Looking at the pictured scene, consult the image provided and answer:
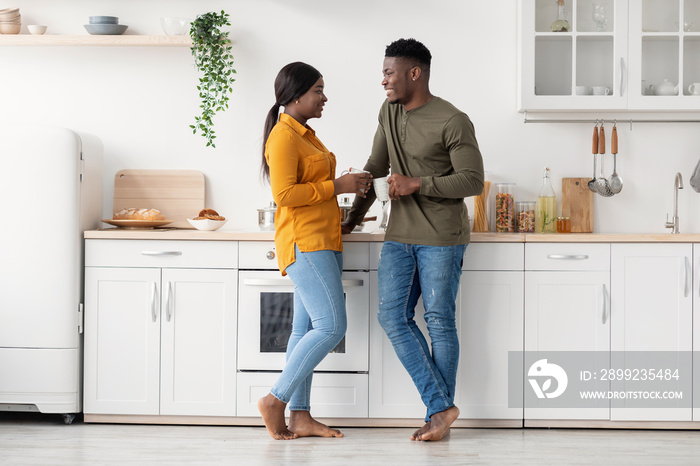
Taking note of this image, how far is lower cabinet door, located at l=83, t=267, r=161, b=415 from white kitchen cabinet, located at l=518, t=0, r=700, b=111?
1903 millimetres

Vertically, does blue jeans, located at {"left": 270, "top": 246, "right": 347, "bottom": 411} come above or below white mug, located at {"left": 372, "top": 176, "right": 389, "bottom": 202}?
below

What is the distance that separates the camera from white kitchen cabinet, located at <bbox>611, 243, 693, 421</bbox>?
3.00m

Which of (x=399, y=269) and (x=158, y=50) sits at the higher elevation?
(x=158, y=50)

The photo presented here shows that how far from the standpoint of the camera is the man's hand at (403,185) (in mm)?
2674

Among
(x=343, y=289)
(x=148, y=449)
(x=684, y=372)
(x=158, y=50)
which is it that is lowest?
(x=148, y=449)

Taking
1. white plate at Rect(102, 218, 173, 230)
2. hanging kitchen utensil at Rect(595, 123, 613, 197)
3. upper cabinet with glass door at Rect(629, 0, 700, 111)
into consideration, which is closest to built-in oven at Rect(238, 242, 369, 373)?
white plate at Rect(102, 218, 173, 230)

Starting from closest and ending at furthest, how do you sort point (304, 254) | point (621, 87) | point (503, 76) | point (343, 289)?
point (304, 254)
point (343, 289)
point (621, 87)
point (503, 76)

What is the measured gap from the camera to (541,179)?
353 centimetres

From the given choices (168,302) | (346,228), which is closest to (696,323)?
(346,228)

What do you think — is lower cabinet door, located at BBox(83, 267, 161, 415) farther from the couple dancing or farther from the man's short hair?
the man's short hair

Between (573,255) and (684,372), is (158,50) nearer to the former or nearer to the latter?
(573,255)

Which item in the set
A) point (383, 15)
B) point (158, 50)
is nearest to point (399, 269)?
point (383, 15)

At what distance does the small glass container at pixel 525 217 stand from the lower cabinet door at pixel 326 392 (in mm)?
1065

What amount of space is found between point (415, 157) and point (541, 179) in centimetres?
102
